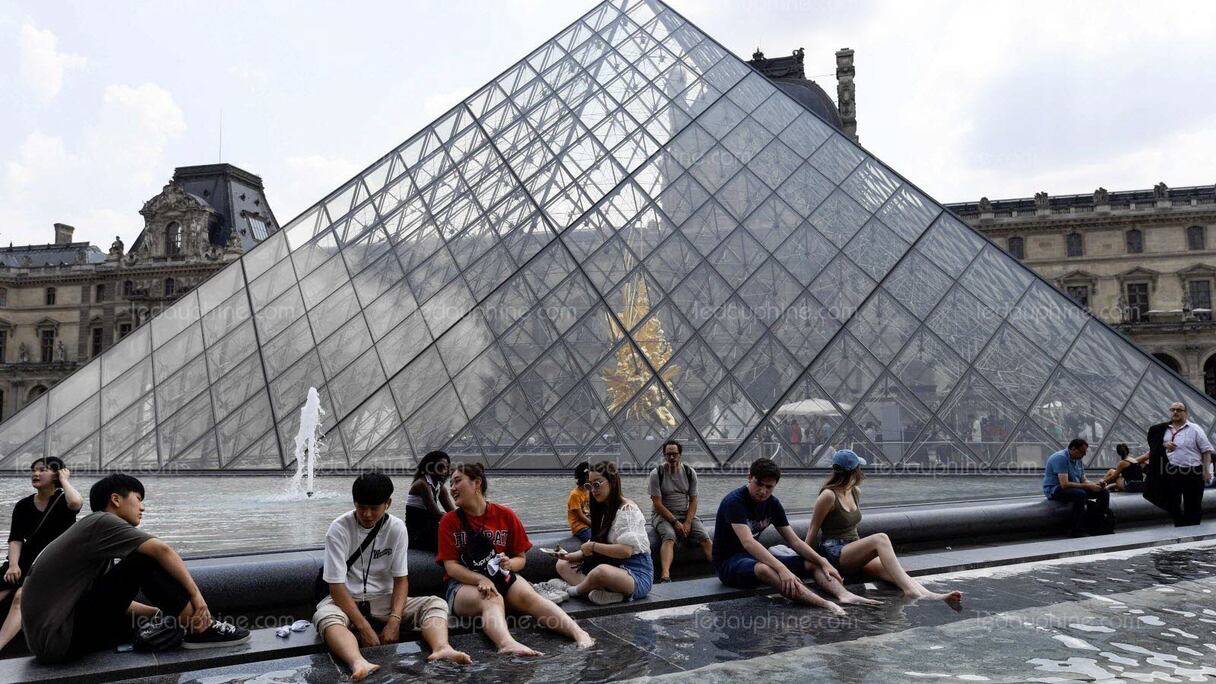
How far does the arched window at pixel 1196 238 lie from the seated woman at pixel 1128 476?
41.2 metres

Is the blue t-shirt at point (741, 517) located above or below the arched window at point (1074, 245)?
below

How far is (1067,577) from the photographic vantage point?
5176 millimetres

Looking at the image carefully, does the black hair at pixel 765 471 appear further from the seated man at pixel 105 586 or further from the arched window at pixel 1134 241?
the arched window at pixel 1134 241

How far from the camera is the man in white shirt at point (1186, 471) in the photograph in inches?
295

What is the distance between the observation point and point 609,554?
14.7 ft

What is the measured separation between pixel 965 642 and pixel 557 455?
887cm

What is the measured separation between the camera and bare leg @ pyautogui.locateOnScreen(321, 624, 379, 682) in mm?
3262

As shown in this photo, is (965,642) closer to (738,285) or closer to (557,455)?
(557,455)

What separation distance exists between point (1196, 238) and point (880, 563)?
4659cm

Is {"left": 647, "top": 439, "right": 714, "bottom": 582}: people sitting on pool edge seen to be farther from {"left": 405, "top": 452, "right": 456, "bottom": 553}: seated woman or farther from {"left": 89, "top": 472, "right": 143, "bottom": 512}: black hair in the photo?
{"left": 89, "top": 472, "right": 143, "bottom": 512}: black hair

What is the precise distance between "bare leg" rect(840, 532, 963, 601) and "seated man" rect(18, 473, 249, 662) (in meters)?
3.17

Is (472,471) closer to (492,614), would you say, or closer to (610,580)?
(492,614)

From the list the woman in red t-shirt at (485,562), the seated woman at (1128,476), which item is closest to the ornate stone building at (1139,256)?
the seated woman at (1128,476)

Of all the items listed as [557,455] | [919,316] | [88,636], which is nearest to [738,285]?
Answer: [919,316]
